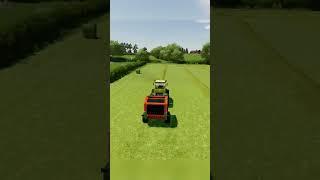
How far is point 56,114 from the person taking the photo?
28.2ft

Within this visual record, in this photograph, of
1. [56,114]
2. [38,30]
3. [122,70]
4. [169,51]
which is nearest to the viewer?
[169,51]

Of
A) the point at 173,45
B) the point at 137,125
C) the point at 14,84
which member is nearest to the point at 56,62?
the point at 14,84

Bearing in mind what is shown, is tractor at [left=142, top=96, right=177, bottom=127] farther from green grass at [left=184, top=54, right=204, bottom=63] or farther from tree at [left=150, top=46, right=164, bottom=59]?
tree at [left=150, top=46, right=164, bottom=59]

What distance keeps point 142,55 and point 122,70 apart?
1.59 m

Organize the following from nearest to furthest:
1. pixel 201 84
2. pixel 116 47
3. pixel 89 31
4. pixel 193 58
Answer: pixel 116 47 < pixel 193 58 < pixel 201 84 < pixel 89 31

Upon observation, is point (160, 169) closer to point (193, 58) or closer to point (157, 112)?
point (157, 112)

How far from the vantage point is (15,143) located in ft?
24.3

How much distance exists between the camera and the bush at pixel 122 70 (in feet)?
28.5

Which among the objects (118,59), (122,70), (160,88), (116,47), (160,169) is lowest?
(160,169)

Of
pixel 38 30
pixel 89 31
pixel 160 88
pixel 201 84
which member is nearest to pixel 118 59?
pixel 160 88
